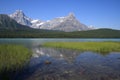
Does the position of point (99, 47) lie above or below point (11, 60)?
below

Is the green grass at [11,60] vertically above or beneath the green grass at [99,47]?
above

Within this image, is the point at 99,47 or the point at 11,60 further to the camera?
Answer: the point at 99,47

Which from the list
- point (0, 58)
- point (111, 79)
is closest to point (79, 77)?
point (111, 79)

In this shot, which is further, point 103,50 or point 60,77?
point 103,50

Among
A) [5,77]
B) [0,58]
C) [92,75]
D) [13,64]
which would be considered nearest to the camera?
[5,77]

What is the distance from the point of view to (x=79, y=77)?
21203mm

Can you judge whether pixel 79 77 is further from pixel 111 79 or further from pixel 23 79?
pixel 23 79

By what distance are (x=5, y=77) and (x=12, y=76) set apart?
1.18 m

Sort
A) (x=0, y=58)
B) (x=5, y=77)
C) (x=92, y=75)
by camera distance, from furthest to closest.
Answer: (x=0, y=58) → (x=92, y=75) → (x=5, y=77)

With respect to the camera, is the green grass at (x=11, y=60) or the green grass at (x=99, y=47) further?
the green grass at (x=99, y=47)

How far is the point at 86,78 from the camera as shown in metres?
20.8

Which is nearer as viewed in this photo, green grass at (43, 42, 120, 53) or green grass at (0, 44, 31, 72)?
green grass at (0, 44, 31, 72)

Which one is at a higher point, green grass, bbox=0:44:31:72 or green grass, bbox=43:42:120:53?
green grass, bbox=0:44:31:72

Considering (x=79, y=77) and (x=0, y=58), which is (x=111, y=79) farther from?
(x=0, y=58)
